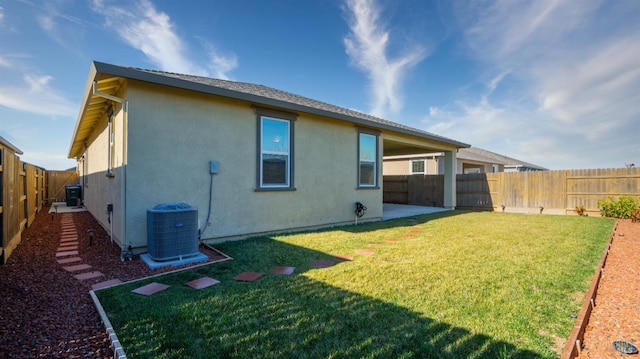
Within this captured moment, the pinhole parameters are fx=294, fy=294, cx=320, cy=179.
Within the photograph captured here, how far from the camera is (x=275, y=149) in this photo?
698 cm

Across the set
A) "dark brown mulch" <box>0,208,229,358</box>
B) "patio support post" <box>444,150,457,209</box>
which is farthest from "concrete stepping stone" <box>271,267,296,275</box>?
"patio support post" <box>444,150,457,209</box>

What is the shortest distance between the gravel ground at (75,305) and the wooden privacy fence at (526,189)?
7315 mm

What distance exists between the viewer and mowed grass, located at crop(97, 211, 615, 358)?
7.57 ft

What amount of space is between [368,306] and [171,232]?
11.0 feet

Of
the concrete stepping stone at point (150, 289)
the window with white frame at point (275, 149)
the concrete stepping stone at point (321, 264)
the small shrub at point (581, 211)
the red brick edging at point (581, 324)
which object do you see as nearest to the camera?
the red brick edging at point (581, 324)

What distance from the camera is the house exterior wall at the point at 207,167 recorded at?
16.7 feet

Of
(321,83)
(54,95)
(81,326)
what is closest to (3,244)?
(81,326)

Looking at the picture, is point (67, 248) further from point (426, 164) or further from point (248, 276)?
point (426, 164)

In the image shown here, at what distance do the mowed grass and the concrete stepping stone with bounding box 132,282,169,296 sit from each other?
0.32 ft

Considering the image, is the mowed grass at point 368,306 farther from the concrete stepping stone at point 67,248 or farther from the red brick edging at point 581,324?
the concrete stepping stone at point 67,248

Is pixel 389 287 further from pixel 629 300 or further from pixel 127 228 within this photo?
pixel 127 228

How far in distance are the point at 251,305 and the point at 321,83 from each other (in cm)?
1138

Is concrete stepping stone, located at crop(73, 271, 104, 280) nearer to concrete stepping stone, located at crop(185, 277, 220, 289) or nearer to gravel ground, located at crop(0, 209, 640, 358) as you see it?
gravel ground, located at crop(0, 209, 640, 358)

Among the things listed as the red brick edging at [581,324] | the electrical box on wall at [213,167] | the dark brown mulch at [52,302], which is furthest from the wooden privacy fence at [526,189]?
the dark brown mulch at [52,302]
